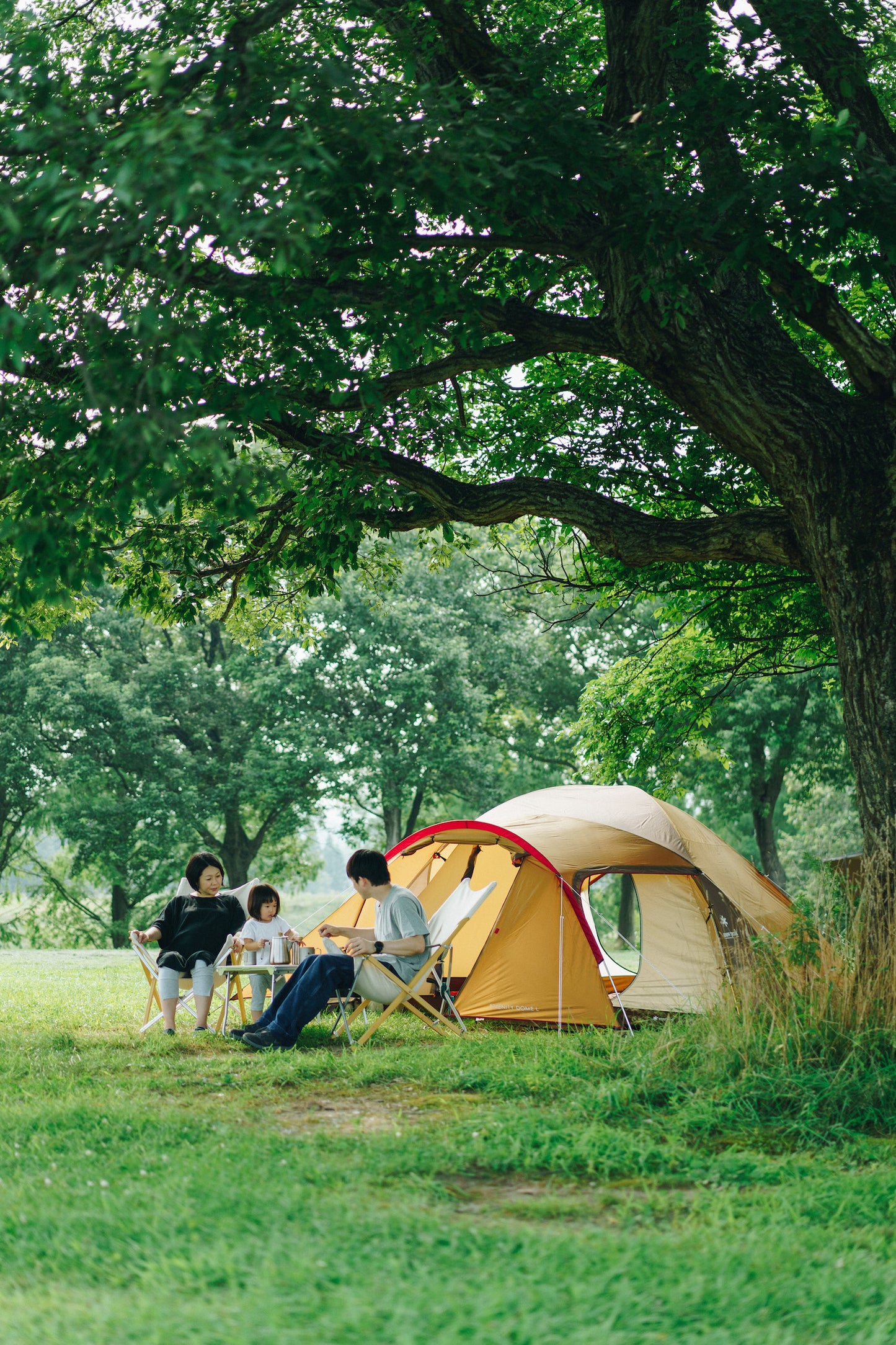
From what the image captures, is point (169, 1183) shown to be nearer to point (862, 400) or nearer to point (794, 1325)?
point (794, 1325)

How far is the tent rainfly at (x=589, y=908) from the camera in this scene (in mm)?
8695

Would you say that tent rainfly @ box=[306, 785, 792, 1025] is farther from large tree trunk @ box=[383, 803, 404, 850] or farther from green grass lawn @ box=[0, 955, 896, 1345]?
large tree trunk @ box=[383, 803, 404, 850]

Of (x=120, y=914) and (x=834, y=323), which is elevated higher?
(x=834, y=323)

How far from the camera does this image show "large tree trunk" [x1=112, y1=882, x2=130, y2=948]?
3011 centimetres

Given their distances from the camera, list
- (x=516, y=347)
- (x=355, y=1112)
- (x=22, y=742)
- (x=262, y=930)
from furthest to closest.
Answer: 1. (x=22, y=742)
2. (x=262, y=930)
3. (x=516, y=347)
4. (x=355, y=1112)

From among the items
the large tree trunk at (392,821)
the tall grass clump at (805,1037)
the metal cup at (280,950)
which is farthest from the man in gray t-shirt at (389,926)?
the large tree trunk at (392,821)

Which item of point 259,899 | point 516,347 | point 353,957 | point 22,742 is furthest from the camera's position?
point 22,742

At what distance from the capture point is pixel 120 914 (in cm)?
3044

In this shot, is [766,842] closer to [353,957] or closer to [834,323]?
[353,957]

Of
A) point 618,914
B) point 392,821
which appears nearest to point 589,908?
point 392,821

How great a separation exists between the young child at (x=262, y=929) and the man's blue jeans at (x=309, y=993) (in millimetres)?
877

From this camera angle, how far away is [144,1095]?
585cm

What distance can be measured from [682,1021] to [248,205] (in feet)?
16.4

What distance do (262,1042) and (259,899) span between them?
1.53 meters
